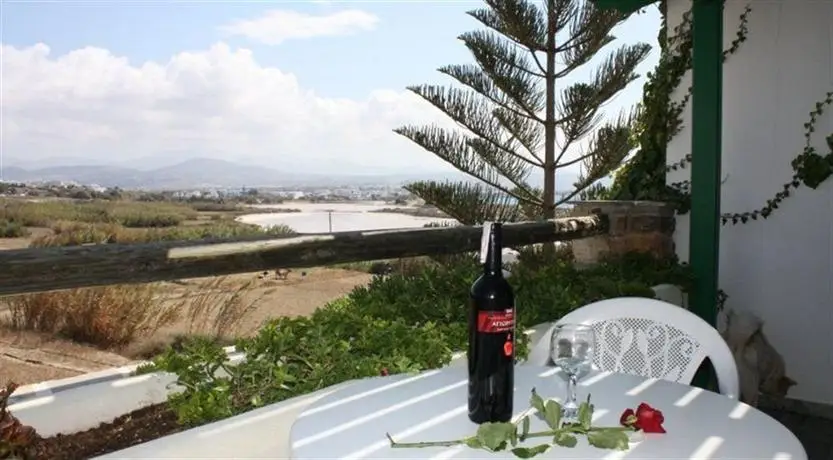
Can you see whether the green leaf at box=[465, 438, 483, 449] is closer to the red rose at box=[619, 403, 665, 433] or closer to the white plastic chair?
the red rose at box=[619, 403, 665, 433]

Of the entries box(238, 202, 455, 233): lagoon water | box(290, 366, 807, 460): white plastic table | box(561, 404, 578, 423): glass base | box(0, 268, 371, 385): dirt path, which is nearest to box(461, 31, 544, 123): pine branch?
box(238, 202, 455, 233): lagoon water

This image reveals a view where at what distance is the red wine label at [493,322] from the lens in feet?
3.74

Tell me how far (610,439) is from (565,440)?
0.07m

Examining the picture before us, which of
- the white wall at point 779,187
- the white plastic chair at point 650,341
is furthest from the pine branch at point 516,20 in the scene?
the white plastic chair at point 650,341

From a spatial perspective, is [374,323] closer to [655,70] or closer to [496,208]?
[655,70]

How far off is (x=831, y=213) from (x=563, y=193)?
104 inches

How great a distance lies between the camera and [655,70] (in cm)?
409

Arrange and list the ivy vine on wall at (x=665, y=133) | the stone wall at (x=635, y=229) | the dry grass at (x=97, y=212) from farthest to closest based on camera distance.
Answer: the dry grass at (x=97, y=212), the stone wall at (x=635, y=229), the ivy vine on wall at (x=665, y=133)

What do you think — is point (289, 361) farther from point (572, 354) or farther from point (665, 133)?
point (665, 133)

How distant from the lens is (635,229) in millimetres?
3793

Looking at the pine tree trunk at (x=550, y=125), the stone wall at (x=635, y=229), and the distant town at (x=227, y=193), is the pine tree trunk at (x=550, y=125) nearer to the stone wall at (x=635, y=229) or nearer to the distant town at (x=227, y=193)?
the distant town at (x=227, y=193)

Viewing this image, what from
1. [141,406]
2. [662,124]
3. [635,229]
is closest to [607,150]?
[662,124]

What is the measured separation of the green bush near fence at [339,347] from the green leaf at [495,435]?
0.81 m

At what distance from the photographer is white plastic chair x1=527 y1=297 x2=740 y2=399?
5.43 ft
